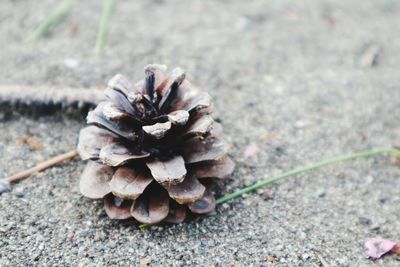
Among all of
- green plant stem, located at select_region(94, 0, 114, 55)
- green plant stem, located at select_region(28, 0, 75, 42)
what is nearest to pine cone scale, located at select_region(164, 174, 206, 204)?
green plant stem, located at select_region(94, 0, 114, 55)

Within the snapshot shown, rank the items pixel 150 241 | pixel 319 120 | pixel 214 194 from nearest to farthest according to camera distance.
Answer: pixel 150 241 → pixel 214 194 → pixel 319 120

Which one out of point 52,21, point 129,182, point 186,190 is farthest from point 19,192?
point 52,21

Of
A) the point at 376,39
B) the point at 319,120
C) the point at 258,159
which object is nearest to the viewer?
the point at 258,159

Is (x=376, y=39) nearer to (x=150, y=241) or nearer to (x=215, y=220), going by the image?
(x=215, y=220)

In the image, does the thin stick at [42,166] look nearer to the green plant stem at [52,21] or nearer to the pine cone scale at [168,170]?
the pine cone scale at [168,170]

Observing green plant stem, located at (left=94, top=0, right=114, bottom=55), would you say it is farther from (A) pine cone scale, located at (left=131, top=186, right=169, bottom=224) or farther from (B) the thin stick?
(A) pine cone scale, located at (left=131, top=186, right=169, bottom=224)

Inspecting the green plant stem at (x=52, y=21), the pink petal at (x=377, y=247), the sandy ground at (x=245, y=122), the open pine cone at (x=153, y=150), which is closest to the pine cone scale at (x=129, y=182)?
the open pine cone at (x=153, y=150)

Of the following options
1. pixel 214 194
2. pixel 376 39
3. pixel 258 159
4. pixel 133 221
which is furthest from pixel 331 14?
pixel 133 221

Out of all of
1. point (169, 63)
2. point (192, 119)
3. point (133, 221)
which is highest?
point (192, 119)

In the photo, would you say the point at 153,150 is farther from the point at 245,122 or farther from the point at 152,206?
the point at 245,122
